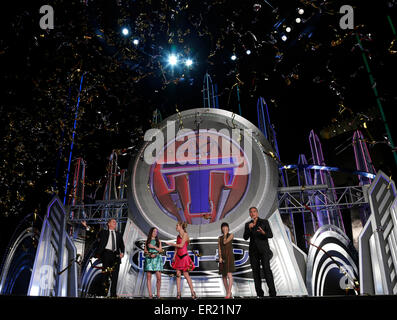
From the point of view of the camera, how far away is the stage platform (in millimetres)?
2031

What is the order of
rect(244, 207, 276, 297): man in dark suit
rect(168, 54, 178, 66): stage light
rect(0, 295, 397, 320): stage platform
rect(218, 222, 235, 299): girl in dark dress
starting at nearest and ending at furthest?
rect(0, 295, 397, 320): stage platform < rect(244, 207, 276, 297): man in dark suit < rect(218, 222, 235, 299): girl in dark dress < rect(168, 54, 178, 66): stage light

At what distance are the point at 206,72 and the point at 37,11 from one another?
6.12m

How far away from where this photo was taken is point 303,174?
38.9 feet

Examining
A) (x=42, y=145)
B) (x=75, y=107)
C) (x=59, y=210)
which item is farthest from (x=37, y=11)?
(x=59, y=210)

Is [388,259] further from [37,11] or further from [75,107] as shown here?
[37,11]

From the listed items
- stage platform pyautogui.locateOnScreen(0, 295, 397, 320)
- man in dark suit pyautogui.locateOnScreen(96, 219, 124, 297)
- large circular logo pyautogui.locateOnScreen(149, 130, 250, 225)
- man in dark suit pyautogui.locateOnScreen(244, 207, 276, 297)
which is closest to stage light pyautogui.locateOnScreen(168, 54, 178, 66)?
large circular logo pyautogui.locateOnScreen(149, 130, 250, 225)

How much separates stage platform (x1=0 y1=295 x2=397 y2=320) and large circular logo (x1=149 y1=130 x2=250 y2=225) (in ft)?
21.5

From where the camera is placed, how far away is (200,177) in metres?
9.13

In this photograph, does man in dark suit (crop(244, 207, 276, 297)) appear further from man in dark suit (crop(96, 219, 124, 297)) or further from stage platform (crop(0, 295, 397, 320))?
stage platform (crop(0, 295, 397, 320))
